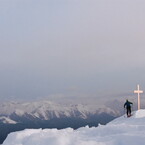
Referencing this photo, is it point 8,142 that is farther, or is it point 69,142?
point 8,142

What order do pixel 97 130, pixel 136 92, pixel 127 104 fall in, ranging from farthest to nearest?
pixel 136 92, pixel 127 104, pixel 97 130

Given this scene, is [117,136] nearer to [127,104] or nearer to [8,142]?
[8,142]

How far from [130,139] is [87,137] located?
12.9 ft

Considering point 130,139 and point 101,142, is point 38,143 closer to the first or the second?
point 101,142

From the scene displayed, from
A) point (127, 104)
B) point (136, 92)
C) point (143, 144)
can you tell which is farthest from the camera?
point (136, 92)

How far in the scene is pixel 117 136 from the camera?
24922 millimetres

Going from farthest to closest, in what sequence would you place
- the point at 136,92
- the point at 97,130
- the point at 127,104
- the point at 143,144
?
the point at 136,92
the point at 127,104
the point at 97,130
the point at 143,144

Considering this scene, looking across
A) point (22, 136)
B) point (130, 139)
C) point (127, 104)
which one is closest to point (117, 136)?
point (130, 139)

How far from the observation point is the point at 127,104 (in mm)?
40344

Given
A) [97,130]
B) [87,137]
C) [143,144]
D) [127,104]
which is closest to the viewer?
[143,144]

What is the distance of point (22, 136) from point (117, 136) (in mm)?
8709

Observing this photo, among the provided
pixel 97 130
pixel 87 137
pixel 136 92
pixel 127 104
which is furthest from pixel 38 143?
pixel 136 92

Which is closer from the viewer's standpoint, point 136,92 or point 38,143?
point 38,143

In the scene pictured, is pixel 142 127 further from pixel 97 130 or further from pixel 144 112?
pixel 144 112
